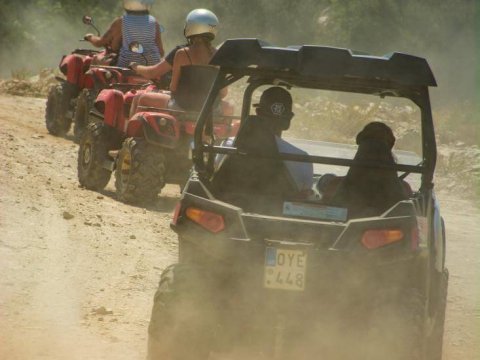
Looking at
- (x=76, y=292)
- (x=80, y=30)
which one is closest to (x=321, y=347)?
(x=76, y=292)

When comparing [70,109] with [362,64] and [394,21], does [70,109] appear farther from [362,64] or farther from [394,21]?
[394,21]

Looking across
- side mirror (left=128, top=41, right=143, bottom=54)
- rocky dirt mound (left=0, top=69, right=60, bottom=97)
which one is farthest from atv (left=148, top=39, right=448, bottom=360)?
rocky dirt mound (left=0, top=69, right=60, bottom=97)

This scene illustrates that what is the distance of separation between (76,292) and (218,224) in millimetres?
2214

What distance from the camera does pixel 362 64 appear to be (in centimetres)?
571

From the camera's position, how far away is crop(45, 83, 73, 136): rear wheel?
1590cm

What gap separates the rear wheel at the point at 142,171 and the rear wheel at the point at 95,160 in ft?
2.70

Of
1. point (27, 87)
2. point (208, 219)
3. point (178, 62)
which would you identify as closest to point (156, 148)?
point (178, 62)

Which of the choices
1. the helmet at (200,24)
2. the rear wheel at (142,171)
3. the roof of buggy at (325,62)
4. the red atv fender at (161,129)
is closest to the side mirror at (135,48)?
the helmet at (200,24)

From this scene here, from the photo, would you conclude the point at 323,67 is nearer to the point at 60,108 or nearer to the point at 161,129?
the point at 161,129

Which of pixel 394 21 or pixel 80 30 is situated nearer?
pixel 394 21

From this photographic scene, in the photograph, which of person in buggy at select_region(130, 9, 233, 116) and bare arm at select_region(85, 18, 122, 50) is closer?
person in buggy at select_region(130, 9, 233, 116)

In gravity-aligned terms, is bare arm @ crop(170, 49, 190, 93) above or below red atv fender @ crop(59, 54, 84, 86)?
below

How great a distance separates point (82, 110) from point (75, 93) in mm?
1247

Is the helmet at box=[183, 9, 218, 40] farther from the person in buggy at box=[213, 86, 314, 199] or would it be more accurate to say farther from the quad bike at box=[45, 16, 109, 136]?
the person in buggy at box=[213, 86, 314, 199]
